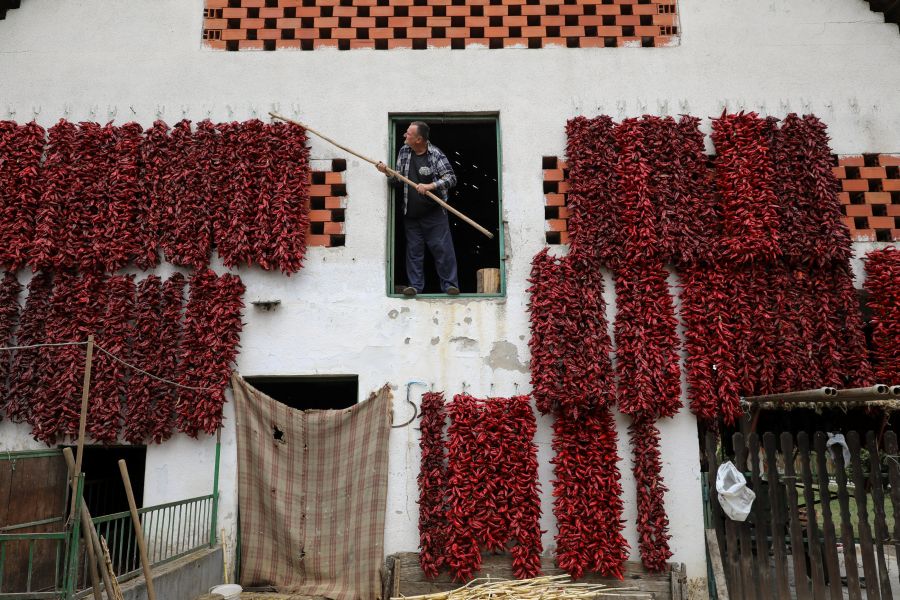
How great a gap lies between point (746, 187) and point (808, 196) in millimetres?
659

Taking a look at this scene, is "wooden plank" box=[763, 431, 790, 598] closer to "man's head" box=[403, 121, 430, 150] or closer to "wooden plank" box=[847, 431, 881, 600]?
"wooden plank" box=[847, 431, 881, 600]

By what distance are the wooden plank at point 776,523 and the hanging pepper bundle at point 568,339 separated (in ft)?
4.59

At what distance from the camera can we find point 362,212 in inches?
282

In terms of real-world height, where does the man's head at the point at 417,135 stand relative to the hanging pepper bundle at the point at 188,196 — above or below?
above

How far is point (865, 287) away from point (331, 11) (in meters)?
6.18

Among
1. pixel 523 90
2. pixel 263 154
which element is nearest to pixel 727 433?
pixel 523 90

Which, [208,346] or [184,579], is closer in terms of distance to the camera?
[184,579]

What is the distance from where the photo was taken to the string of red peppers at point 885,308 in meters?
6.68

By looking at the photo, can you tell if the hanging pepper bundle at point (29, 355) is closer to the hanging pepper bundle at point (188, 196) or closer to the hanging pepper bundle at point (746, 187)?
the hanging pepper bundle at point (188, 196)

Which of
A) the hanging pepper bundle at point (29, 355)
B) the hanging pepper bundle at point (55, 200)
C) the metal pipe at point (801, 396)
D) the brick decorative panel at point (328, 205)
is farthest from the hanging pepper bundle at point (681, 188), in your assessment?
the hanging pepper bundle at point (29, 355)

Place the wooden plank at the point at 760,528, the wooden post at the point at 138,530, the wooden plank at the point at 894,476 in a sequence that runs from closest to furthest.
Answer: the wooden post at the point at 138,530
the wooden plank at the point at 894,476
the wooden plank at the point at 760,528

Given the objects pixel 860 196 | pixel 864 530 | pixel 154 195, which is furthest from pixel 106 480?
pixel 860 196

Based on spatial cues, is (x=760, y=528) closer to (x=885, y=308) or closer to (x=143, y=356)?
(x=885, y=308)

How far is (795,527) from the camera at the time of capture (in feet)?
19.5
